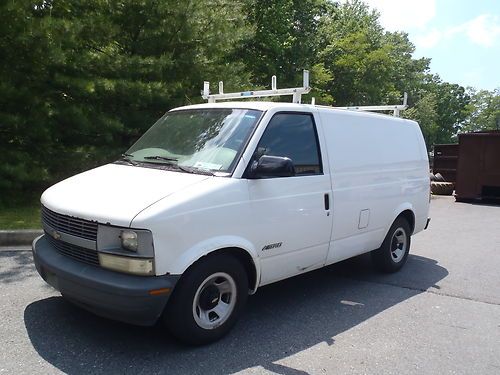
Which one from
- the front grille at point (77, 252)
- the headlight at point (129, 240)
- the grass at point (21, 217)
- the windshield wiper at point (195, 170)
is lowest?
the grass at point (21, 217)

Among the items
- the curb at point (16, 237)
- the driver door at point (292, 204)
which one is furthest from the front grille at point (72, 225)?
the curb at point (16, 237)

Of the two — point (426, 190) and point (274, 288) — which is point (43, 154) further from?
point (426, 190)

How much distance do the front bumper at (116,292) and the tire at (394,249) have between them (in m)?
3.44

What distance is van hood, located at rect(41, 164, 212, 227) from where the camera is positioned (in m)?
3.44

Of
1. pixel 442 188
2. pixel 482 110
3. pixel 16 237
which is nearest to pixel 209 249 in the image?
pixel 16 237

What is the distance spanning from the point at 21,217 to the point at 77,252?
4841 mm

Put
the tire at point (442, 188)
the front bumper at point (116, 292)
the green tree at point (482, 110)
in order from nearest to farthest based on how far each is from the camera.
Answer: the front bumper at point (116, 292)
the tire at point (442, 188)
the green tree at point (482, 110)

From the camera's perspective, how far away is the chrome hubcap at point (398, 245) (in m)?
6.22

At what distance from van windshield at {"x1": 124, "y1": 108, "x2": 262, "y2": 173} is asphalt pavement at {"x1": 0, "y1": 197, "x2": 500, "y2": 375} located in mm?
1517

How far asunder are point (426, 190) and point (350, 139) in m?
2.13

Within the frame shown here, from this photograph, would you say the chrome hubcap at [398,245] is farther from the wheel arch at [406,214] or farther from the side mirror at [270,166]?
the side mirror at [270,166]

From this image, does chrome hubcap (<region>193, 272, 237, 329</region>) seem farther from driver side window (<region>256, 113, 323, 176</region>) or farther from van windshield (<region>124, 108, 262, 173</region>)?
driver side window (<region>256, 113, 323, 176</region>)

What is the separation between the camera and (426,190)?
6.68 m

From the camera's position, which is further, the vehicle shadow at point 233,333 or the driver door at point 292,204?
the driver door at point 292,204
